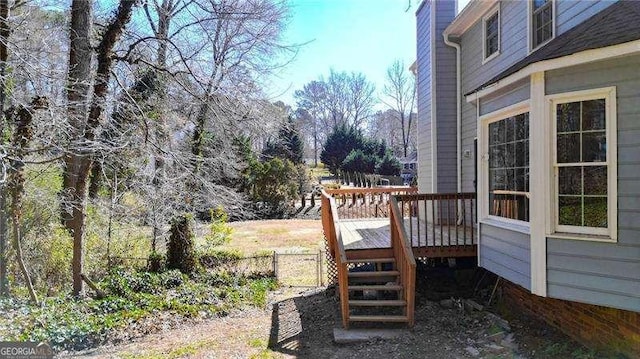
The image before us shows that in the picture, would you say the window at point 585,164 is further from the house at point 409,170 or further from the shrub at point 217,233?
the house at point 409,170

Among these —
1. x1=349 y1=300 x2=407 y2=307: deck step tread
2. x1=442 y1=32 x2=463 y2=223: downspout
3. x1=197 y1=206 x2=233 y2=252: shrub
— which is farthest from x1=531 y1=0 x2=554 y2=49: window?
x1=197 y1=206 x2=233 y2=252: shrub

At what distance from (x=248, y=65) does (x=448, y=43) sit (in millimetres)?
6108

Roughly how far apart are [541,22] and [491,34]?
175cm

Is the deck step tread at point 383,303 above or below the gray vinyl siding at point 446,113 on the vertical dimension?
below

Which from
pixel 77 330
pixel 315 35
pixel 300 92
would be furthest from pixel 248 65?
pixel 300 92

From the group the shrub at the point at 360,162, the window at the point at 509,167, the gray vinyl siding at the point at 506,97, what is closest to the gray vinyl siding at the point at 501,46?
the gray vinyl siding at the point at 506,97

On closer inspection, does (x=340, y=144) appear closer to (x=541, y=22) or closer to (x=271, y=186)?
(x=271, y=186)

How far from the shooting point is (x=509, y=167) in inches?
219

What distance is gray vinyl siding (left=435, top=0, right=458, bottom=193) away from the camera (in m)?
9.86

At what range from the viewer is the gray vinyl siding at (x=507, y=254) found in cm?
505

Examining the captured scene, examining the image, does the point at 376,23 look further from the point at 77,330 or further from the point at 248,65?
the point at 77,330

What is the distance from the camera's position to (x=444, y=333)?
6.00 m

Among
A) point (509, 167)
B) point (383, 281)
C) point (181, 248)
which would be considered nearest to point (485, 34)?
point (509, 167)

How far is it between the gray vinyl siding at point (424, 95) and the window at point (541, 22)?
11.0 feet
